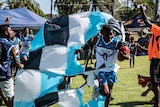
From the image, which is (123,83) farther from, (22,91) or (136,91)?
(22,91)

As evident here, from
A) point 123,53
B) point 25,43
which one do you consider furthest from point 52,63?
point 25,43

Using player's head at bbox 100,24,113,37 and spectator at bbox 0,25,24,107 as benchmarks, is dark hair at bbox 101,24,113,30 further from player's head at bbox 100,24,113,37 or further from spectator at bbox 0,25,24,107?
spectator at bbox 0,25,24,107

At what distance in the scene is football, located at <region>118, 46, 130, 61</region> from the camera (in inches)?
250

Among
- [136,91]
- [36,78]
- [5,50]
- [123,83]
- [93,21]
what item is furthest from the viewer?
[123,83]

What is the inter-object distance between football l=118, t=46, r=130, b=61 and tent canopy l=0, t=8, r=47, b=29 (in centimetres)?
1127

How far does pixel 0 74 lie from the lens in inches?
261

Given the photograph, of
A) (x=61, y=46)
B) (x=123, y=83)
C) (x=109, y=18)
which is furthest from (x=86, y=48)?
(x=123, y=83)

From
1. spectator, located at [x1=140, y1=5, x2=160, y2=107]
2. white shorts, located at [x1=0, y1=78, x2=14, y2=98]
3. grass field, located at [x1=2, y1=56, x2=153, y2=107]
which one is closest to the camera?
white shorts, located at [x1=0, y1=78, x2=14, y2=98]

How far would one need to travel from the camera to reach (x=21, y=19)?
18.1 m

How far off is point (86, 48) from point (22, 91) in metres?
1.96

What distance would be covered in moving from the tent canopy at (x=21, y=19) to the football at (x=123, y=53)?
444 inches

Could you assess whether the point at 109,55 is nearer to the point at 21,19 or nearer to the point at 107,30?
the point at 107,30

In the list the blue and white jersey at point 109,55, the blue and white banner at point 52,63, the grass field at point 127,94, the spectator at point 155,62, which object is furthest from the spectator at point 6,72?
the spectator at point 155,62

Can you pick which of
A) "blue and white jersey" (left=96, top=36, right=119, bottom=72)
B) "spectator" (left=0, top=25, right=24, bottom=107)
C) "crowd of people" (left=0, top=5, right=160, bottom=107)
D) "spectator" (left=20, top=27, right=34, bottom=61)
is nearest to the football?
"crowd of people" (left=0, top=5, right=160, bottom=107)
